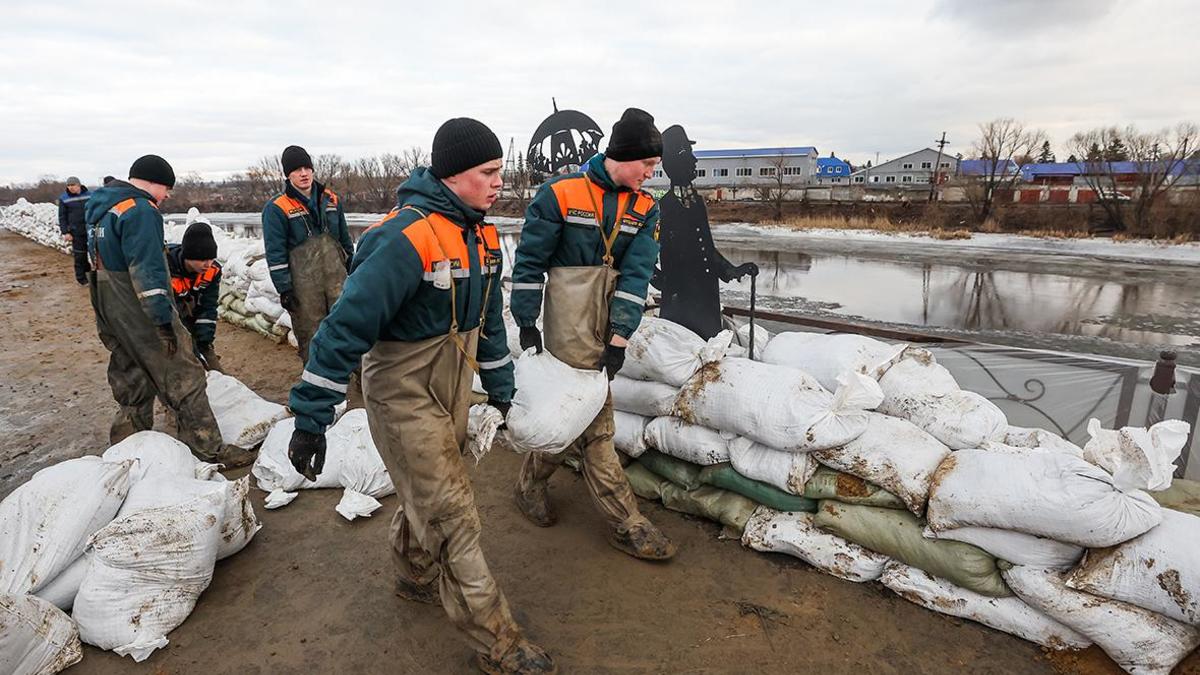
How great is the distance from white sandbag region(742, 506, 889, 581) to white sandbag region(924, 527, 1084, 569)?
307 mm

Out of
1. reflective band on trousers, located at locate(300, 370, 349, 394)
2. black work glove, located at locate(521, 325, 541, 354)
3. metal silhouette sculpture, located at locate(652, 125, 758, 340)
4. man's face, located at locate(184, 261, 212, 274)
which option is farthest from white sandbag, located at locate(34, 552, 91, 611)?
metal silhouette sculpture, located at locate(652, 125, 758, 340)

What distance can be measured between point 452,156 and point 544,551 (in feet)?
5.27

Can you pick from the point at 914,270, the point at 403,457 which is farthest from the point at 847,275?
the point at 403,457

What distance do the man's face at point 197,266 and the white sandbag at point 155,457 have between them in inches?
40.2

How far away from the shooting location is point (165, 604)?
198 centimetres

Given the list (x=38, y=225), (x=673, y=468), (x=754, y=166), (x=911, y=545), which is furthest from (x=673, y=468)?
(x=754, y=166)

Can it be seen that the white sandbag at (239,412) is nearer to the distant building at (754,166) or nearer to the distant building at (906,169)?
the distant building at (754,166)

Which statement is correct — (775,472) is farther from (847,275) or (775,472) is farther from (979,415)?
(847,275)

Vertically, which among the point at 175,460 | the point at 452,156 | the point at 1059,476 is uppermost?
the point at 452,156

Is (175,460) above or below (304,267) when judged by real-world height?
below

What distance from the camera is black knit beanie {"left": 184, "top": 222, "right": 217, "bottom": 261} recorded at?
3.16 metres

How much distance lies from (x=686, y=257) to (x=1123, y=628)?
90.8 inches

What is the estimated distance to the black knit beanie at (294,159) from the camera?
3.69 meters

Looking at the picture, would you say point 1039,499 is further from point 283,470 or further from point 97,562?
point 283,470
